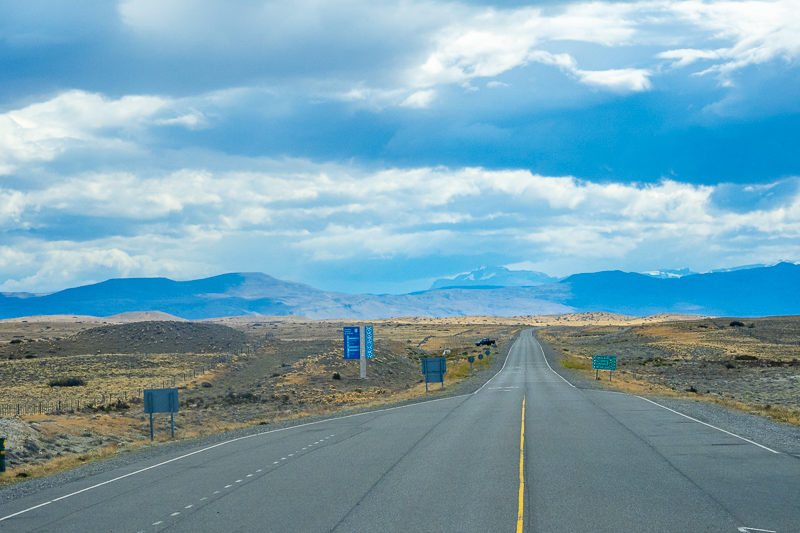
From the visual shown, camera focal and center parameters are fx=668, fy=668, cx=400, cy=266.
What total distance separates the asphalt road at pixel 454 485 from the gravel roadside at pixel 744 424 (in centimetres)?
79

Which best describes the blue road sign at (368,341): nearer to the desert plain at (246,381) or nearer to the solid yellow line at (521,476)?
the desert plain at (246,381)

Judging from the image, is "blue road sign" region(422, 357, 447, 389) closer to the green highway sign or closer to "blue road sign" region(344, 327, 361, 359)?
the green highway sign

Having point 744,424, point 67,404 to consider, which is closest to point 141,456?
point 744,424

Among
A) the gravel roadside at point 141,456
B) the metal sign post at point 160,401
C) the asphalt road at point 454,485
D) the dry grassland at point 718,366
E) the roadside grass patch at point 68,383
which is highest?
the metal sign post at point 160,401

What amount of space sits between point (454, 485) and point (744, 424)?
15413 millimetres

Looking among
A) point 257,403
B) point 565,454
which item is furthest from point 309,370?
point 565,454

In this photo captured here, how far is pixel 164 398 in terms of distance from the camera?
2684cm

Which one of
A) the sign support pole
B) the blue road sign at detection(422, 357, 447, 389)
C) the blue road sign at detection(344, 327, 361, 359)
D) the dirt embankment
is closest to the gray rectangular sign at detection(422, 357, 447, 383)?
the blue road sign at detection(422, 357, 447, 389)

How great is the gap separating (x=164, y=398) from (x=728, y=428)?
2124cm

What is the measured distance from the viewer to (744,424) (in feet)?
80.7

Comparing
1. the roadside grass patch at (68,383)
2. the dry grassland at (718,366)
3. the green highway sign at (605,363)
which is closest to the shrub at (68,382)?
the roadside grass patch at (68,383)

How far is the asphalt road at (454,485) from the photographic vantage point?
38.7 ft

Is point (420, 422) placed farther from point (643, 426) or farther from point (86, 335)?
point (86, 335)

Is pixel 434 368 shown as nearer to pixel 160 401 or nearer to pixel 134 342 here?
pixel 160 401
